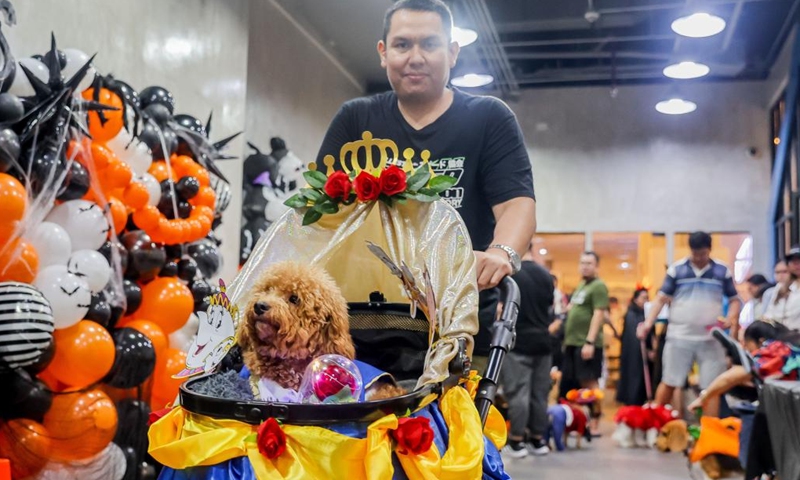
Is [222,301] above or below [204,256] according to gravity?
below

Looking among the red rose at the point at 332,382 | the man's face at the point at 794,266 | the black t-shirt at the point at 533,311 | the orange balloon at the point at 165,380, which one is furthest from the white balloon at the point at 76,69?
the man's face at the point at 794,266

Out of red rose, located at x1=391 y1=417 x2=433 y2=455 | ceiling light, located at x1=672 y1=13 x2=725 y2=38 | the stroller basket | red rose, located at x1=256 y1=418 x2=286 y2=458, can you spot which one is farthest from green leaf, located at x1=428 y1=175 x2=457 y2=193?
ceiling light, located at x1=672 y1=13 x2=725 y2=38

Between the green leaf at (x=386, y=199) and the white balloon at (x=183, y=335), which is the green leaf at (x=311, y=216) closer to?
the green leaf at (x=386, y=199)

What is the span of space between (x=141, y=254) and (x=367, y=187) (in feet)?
7.96

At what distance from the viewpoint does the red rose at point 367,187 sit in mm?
1825

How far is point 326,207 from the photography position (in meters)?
1.89

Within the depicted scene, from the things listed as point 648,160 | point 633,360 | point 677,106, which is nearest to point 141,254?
point 633,360

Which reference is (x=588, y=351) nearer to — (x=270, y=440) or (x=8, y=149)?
(x=8, y=149)

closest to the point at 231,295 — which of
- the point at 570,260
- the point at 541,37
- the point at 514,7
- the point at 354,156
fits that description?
the point at 354,156

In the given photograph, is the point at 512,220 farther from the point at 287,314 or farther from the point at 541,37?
the point at 541,37

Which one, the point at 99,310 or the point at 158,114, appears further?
the point at 158,114

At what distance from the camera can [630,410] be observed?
21.2 feet

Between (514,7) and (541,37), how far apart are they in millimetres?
1181

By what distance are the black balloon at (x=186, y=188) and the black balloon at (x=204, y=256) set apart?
35cm
